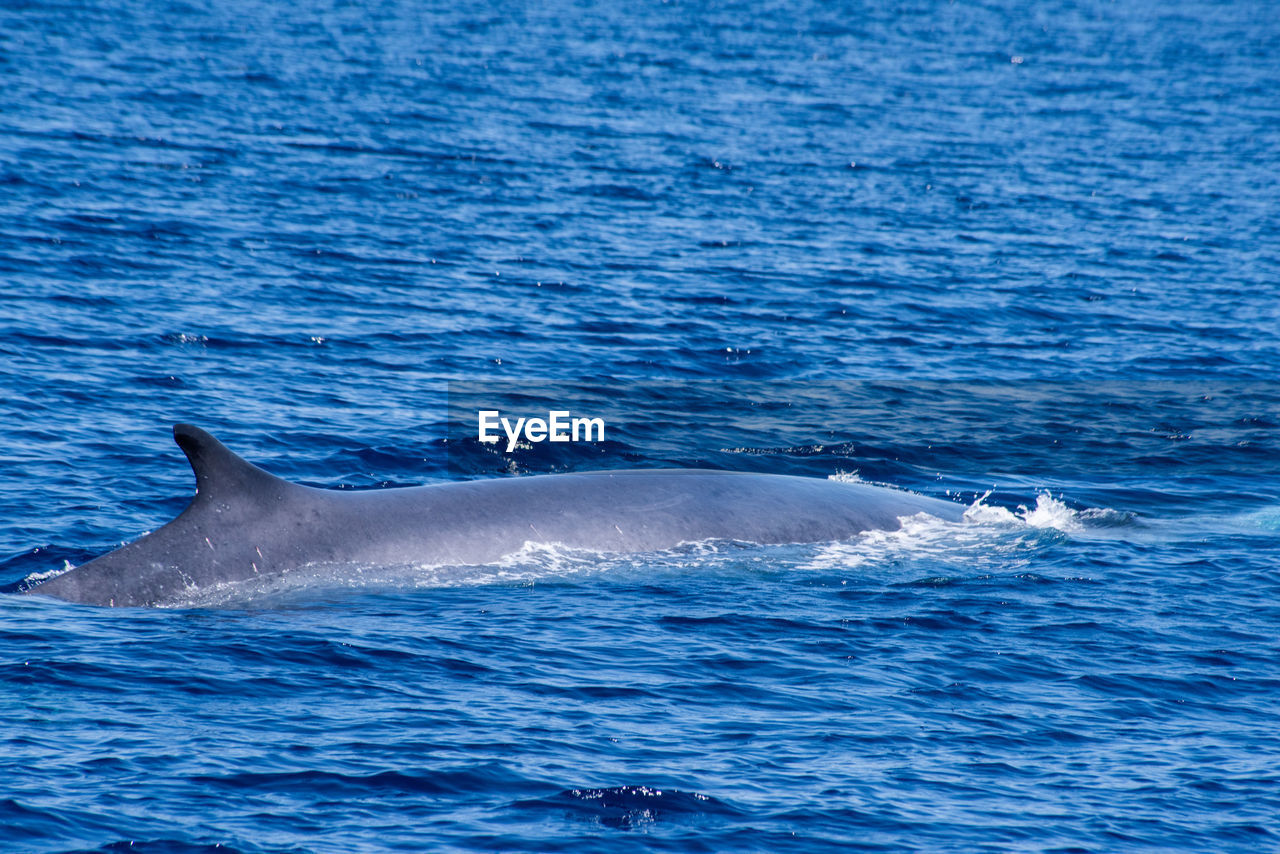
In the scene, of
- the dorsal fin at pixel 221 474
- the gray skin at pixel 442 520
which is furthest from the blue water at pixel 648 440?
the dorsal fin at pixel 221 474

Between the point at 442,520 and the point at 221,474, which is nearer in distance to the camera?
the point at 221,474

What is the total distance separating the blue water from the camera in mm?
13695

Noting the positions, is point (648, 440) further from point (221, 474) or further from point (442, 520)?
point (221, 474)

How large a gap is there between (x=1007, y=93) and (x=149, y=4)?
49252mm

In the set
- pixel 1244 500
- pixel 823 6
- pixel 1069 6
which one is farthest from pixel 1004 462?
pixel 1069 6

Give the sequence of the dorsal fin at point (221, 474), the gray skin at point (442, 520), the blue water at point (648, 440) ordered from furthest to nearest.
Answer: the gray skin at point (442, 520) → the dorsal fin at point (221, 474) → the blue water at point (648, 440)

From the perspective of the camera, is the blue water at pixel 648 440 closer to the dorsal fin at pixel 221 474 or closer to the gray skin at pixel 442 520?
the gray skin at pixel 442 520

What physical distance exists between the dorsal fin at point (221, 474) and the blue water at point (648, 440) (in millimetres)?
1239

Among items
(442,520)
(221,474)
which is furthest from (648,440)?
(221,474)

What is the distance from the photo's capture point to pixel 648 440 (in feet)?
90.4

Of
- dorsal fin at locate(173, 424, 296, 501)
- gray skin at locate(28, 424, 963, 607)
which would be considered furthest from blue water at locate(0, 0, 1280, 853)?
dorsal fin at locate(173, 424, 296, 501)

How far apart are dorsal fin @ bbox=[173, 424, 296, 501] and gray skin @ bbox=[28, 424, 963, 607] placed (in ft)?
0.05

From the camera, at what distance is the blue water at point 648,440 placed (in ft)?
44.9

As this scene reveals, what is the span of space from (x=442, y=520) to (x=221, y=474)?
2781mm
